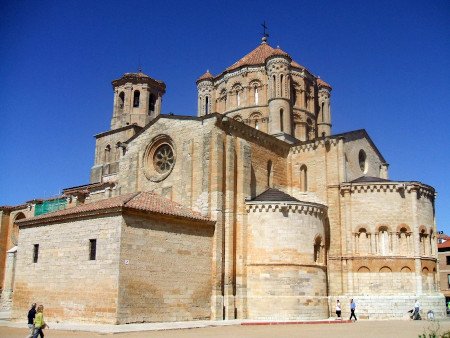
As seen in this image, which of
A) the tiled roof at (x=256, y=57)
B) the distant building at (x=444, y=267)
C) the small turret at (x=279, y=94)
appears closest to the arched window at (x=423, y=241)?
the small turret at (x=279, y=94)

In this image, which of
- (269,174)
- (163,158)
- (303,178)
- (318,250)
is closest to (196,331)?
(318,250)

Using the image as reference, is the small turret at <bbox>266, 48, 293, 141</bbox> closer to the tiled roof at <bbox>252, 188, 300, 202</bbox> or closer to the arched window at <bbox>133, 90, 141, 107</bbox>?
the tiled roof at <bbox>252, 188, 300, 202</bbox>

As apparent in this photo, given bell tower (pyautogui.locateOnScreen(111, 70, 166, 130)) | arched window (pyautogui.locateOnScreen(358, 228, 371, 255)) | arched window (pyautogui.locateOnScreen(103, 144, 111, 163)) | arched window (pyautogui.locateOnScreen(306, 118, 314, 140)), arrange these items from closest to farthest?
arched window (pyautogui.locateOnScreen(358, 228, 371, 255)) → arched window (pyautogui.locateOnScreen(306, 118, 314, 140)) → bell tower (pyautogui.locateOnScreen(111, 70, 166, 130)) → arched window (pyautogui.locateOnScreen(103, 144, 111, 163))

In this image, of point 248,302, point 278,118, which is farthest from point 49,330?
point 278,118

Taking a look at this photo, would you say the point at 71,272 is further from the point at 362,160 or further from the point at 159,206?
the point at 362,160

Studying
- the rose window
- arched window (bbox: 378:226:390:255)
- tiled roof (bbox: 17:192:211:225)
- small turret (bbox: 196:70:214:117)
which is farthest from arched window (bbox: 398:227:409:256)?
small turret (bbox: 196:70:214:117)

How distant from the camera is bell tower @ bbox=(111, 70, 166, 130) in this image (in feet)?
124

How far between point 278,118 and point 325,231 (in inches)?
358

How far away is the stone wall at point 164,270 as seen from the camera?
1838cm

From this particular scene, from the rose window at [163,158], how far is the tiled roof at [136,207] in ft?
9.32

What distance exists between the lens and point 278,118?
3112 cm

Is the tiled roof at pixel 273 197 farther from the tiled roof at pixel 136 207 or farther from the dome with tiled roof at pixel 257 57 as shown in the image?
the dome with tiled roof at pixel 257 57

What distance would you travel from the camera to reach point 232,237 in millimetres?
22594

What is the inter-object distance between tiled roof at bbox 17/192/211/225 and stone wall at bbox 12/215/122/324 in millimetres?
397
